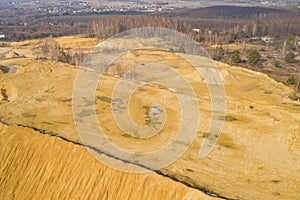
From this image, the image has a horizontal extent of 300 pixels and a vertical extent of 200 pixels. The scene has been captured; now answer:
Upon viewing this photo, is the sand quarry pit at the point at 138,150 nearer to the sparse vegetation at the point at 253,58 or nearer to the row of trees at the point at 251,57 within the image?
the sparse vegetation at the point at 253,58

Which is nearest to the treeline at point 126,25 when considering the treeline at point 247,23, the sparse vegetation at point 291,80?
the treeline at point 247,23

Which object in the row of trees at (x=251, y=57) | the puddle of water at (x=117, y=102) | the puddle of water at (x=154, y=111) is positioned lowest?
the row of trees at (x=251, y=57)

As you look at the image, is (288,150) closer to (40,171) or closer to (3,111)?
(40,171)

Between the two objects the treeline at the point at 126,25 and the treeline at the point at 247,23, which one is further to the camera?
the treeline at the point at 247,23

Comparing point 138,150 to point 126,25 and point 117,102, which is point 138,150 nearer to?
point 117,102

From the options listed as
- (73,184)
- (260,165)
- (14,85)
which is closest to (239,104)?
(260,165)

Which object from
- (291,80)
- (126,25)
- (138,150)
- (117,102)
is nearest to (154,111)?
(117,102)

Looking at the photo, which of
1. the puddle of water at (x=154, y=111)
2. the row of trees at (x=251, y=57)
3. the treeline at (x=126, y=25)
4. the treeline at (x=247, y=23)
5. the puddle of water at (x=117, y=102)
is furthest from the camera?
the treeline at (x=247, y=23)

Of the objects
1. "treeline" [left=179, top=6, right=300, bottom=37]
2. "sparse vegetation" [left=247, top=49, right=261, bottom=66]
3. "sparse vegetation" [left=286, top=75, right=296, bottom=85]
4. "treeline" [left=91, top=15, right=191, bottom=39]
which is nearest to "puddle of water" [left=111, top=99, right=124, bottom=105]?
"sparse vegetation" [left=286, top=75, right=296, bottom=85]

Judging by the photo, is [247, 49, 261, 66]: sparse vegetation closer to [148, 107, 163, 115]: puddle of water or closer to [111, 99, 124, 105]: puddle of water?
[148, 107, 163, 115]: puddle of water
